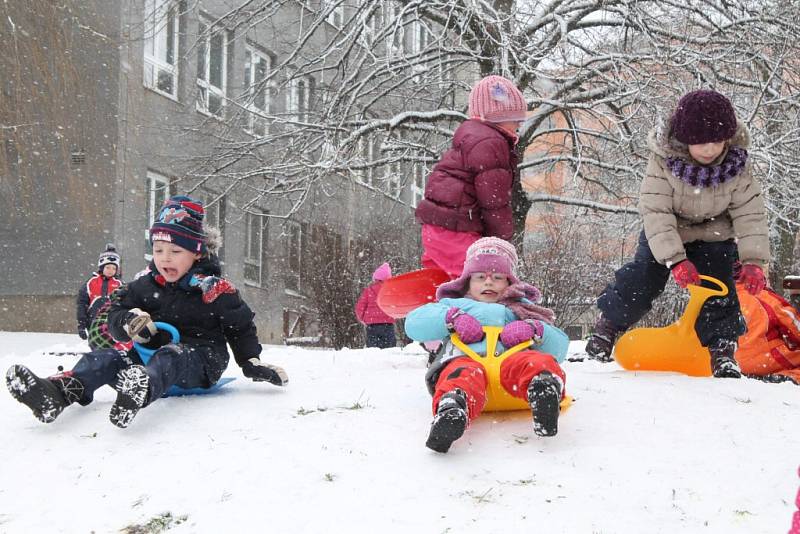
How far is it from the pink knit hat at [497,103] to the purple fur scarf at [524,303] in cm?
161

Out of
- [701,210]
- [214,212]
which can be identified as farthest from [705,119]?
[214,212]

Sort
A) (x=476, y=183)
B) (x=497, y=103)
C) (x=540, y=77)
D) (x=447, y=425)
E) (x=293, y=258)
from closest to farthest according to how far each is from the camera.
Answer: (x=447, y=425), (x=476, y=183), (x=497, y=103), (x=540, y=77), (x=293, y=258)

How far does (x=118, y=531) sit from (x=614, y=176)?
10.4 m

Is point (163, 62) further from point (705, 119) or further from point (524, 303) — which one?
point (524, 303)

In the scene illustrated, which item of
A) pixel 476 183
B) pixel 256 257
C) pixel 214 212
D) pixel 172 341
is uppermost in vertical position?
pixel 214 212

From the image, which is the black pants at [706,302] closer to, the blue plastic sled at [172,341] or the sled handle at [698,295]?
the sled handle at [698,295]

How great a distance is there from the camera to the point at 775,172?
10281 mm

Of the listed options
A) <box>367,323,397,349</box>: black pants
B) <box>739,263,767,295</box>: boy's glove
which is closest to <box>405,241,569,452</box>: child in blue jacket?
<box>739,263,767,295</box>: boy's glove

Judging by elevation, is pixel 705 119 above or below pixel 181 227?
above

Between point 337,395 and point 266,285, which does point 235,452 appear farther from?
point 266,285

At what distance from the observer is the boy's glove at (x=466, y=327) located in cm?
387

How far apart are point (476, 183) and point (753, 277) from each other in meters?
1.71

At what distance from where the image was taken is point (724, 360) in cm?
504

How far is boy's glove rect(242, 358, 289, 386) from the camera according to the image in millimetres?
4535
